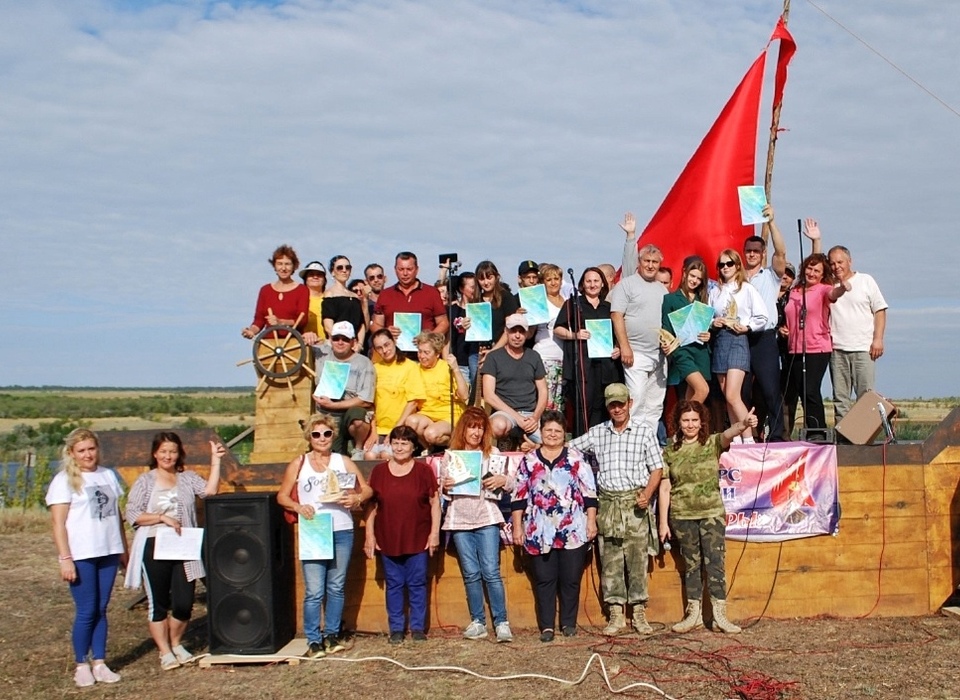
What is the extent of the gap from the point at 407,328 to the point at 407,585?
234cm

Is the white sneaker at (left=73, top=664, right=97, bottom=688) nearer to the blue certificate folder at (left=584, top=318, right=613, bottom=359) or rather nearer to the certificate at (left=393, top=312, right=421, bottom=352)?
the certificate at (left=393, top=312, right=421, bottom=352)

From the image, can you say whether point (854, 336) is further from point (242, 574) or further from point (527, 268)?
point (242, 574)

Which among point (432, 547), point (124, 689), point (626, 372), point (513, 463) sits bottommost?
point (124, 689)

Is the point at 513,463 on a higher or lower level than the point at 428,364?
lower

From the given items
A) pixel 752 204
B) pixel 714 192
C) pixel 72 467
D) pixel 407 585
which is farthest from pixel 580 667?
pixel 714 192

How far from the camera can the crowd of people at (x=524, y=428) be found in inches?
273

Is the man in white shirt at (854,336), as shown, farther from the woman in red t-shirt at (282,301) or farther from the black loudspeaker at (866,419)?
the woman in red t-shirt at (282,301)

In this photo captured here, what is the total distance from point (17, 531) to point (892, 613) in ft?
35.9

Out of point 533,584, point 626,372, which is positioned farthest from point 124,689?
point 626,372

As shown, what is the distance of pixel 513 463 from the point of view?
743 cm

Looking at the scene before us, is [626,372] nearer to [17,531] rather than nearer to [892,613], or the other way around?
[892,613]

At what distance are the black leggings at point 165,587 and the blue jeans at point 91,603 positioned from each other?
0.23 meters

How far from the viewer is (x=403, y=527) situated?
7.20 m

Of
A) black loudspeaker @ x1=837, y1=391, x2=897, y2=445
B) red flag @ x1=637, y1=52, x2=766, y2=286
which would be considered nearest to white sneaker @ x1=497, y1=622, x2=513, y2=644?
black loudspeaker @ x1=837, y1=391, x2=897, y2=445
